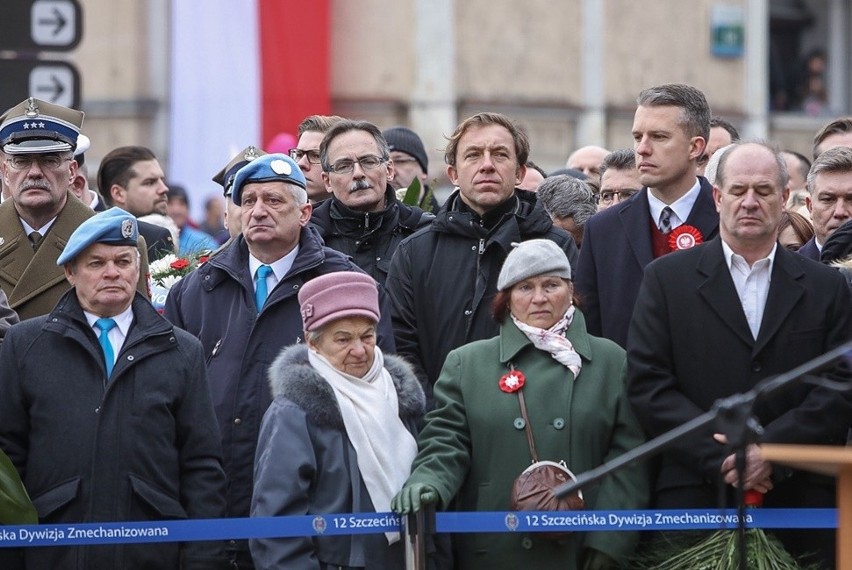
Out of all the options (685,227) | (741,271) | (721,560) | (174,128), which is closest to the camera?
(721,560)

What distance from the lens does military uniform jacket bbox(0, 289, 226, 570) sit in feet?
22.5

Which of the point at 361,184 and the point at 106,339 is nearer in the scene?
the point at 106,339

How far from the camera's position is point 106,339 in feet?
23.1

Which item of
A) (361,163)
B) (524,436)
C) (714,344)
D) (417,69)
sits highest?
(417,69)

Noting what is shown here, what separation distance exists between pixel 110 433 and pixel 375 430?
1.05 meters

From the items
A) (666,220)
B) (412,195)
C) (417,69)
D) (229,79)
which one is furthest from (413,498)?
(417,69)

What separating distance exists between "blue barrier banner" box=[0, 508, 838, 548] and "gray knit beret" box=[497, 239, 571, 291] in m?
0.96

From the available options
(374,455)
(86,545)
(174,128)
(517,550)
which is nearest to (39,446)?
(86,545)

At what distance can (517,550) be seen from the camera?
6.77 meters

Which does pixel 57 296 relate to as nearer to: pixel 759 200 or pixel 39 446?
pixel 39 446

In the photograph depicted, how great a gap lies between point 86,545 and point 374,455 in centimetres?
118

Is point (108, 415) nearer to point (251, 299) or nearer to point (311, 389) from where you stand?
point (311, 389)

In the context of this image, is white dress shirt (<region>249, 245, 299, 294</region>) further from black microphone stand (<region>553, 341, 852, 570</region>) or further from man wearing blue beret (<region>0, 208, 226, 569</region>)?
black microphone stand (<region>553, 341, 852, 570</region>)

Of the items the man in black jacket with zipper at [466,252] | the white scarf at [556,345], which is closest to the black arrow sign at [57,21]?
the man in black jacket with zipper at [466,252]
